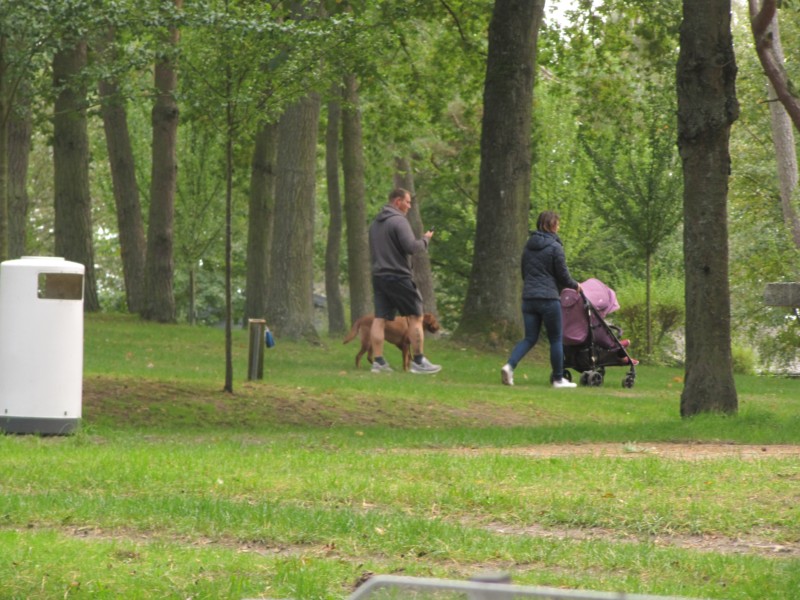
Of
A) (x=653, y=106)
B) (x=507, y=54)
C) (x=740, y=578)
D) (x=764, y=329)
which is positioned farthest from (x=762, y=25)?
(x=764, y=329)

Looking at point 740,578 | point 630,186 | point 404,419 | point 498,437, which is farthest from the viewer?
point 630,186

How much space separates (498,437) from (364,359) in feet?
34.9

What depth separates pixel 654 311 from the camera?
108 ft

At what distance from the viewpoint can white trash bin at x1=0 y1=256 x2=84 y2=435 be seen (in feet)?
40.9

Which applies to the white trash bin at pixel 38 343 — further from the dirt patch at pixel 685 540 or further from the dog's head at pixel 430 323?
the dog's head at pixel 430 323

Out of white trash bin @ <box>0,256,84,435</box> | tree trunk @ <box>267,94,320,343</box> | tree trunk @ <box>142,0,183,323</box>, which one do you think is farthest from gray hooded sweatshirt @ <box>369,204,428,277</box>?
tree trunk @ <box>142,0,183,323</box>

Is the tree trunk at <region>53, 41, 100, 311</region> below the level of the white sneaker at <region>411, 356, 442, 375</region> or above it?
above

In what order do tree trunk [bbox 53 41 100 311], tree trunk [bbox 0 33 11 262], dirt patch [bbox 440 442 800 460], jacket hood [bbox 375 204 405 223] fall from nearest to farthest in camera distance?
dirt patch [bbox 440 442 800 460]
tree trunk [bbox 0 33 11 262]
jacket hood [bbox 375 204 405 223]
tree trunk [bbox 53 41 100 311]

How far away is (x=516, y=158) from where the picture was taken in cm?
2325

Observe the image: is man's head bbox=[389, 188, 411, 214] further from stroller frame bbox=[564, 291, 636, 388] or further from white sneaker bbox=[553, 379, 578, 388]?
white sneaker bbox=[553, 379, 578, 388]

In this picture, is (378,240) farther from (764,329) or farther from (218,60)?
(764,329)

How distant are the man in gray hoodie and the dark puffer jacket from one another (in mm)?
1361

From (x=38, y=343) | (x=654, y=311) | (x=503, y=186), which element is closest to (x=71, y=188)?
(x=503, y=186)

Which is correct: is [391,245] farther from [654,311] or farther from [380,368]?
Result: [654,311]
